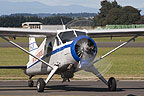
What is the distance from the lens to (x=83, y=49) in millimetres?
15352

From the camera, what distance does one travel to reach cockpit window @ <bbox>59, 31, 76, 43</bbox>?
16.5 metres

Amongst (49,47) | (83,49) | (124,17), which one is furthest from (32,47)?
(124,17)

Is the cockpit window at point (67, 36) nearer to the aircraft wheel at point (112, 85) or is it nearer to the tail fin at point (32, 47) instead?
the aircraft wheel at point (112, 85)

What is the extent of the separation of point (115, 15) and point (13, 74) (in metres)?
129

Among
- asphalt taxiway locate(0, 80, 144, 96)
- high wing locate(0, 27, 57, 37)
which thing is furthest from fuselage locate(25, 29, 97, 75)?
asphalt taxiway locate(0, 80, 144, 96)

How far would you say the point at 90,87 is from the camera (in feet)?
61.7

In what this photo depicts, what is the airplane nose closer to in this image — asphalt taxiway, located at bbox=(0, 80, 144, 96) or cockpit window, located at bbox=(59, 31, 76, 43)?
cockpit window, located at bbox=(59, 31, 76, 43)

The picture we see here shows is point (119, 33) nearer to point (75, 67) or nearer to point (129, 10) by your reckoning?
point (75, 67)

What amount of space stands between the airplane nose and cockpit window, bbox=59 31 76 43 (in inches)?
33.8

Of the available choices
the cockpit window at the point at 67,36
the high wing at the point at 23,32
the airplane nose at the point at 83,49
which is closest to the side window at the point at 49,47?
the high wing at the point at 23,32

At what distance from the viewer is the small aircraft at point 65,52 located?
611 inches

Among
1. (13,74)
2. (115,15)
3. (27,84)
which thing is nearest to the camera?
(27,84)

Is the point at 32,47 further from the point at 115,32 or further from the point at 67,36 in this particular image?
the point at 115,32

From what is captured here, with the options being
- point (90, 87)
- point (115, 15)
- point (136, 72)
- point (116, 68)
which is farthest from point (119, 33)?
point (115, 15)
